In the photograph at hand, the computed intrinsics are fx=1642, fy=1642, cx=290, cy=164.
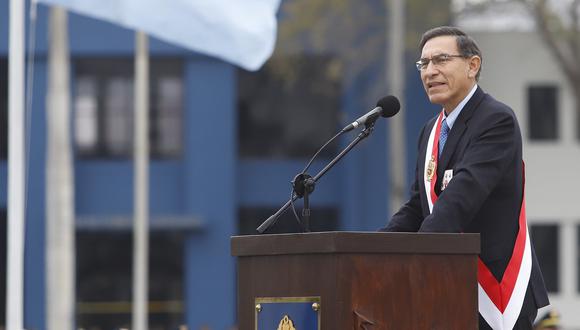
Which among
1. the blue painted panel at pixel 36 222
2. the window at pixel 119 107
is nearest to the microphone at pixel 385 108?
the blue painted panel at pixel 36 222

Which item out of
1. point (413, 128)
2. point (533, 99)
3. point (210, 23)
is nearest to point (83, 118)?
point (413, 128)

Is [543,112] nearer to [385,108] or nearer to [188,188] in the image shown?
[188,188]

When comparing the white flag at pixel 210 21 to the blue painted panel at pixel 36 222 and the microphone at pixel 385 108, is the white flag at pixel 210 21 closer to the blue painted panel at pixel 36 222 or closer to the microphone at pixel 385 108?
the microphone at pixel 385 108

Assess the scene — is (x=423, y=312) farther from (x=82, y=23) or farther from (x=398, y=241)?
(x=82, y=23)

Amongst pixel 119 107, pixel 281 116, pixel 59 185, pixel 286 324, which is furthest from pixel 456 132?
pixel 281 116

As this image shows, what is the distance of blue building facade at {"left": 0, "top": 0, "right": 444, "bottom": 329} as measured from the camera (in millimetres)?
34094

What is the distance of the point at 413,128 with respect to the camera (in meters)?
34.8

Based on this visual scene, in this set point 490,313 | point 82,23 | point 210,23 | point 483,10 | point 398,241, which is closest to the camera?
point 398,241

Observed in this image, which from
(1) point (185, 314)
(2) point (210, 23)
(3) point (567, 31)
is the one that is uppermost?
(3) point (567, 31)

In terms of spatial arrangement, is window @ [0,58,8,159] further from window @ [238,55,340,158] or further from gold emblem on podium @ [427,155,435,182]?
gold emblem on podium @ [427,155,435,182]

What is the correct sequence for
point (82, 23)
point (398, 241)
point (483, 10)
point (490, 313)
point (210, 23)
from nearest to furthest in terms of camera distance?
point (398, 241), point (490, 313), point (210, 23), point (483, 10), point (82, 23)

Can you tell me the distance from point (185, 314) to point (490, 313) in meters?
28.8

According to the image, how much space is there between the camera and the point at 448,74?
6277mm

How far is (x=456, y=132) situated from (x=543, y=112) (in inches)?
1189
